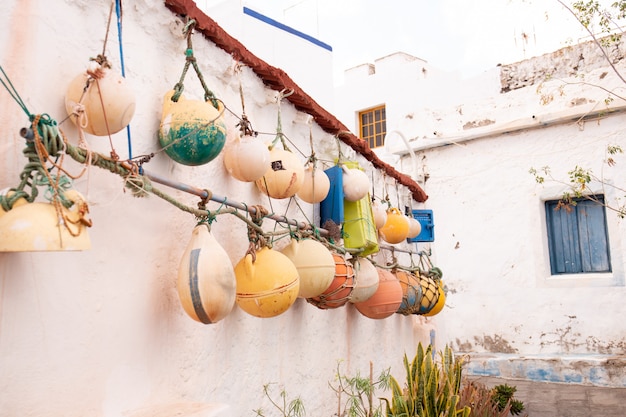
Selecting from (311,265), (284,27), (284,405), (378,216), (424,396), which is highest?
(284,27)

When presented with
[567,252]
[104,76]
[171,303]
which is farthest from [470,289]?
[104,76]

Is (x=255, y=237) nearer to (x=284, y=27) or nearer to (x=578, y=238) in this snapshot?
(x=578, y=238)

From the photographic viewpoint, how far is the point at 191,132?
198cm

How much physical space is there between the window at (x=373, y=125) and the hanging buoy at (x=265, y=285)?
9725mm

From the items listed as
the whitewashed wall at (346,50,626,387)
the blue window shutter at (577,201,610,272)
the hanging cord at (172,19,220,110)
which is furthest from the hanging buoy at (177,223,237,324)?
the blue window shutter at (577,201,610,272)

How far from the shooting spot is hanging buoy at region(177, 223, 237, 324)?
6.01ft

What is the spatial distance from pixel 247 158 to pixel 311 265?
636mm

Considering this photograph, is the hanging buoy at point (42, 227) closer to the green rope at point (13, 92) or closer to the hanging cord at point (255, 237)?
the green rope at point (13, 92)

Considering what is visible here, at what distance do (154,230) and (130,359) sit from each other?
51 cm

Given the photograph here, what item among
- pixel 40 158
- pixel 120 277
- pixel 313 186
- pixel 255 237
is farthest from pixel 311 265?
pixel 40 158

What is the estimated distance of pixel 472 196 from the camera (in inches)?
298

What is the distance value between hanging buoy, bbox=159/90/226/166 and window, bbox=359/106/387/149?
989 centimetres

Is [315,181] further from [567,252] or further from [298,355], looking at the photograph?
[567,252]

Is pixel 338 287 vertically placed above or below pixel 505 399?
above
